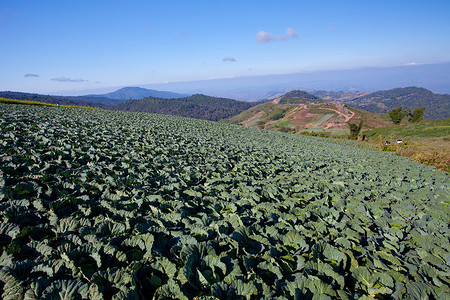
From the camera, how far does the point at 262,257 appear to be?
3648 mm

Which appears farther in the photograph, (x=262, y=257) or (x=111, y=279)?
(x=262, y=257)

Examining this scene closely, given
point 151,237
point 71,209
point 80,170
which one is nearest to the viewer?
point 151,237

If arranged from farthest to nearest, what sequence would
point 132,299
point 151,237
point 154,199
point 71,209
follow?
point 154,199
point 71,209
point 151,237
point 132,299

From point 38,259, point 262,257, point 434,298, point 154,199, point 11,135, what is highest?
point 11,135

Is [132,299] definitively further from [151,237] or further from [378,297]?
[378,297]

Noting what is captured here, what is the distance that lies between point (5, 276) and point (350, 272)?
5.03m

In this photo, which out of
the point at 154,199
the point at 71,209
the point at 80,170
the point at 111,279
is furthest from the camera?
the point at 80,170

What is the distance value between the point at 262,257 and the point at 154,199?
3.17m

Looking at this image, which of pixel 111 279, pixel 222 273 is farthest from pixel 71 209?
pixel 222 273

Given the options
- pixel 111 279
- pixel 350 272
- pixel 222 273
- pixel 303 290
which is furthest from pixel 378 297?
pixel 111 279

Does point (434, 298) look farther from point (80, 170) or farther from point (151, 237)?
point (80, 170)

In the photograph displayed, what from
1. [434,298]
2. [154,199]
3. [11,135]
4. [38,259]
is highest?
[11,135]

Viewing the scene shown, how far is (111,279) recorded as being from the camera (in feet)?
9.13

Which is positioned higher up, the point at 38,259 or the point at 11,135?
the point at 11,135
